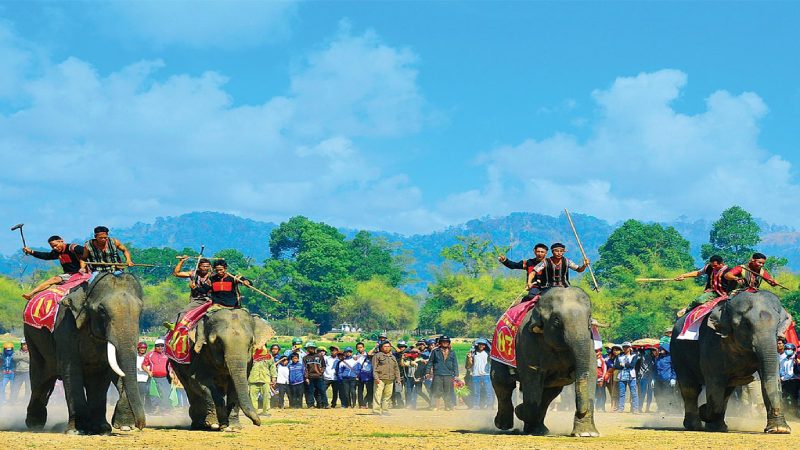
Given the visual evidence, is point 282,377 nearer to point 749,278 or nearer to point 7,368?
point 7,368

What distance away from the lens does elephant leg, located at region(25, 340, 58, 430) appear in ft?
73.3

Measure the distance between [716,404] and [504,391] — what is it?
3724 millimetres

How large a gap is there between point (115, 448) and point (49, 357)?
16.1 ft

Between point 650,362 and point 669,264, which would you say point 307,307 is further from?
point 650,362

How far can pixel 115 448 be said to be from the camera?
1766 cm

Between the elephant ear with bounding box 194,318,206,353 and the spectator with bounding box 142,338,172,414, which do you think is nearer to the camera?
the elephant ear with bounding box 194,318,206,353

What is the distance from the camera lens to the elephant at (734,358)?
2116 cm

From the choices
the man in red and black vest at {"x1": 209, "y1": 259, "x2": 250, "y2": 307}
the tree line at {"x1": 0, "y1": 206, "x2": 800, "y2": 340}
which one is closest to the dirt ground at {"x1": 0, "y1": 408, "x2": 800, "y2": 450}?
the man in red and black vest at {"x1": 209, "y1": 259, "x2": 250, "y2": 307}

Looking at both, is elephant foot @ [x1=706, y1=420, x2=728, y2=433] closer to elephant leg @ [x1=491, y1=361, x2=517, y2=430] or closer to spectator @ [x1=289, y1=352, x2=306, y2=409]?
elephant leg @ [x1=491, y1=361, x2=517, y2=430]

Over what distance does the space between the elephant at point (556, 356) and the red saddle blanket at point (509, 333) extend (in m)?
0.22

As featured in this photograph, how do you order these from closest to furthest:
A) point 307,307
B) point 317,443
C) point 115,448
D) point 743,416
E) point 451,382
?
point 115,448 → point 317,443 → point 743,416 → point 451,382 → point 307,307

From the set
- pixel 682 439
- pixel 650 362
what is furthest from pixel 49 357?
pixel 650 362

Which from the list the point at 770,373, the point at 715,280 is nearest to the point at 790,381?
the point at 715,280

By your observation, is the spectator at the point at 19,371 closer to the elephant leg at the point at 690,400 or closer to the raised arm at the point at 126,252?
the raised arm at the point at 126,252
